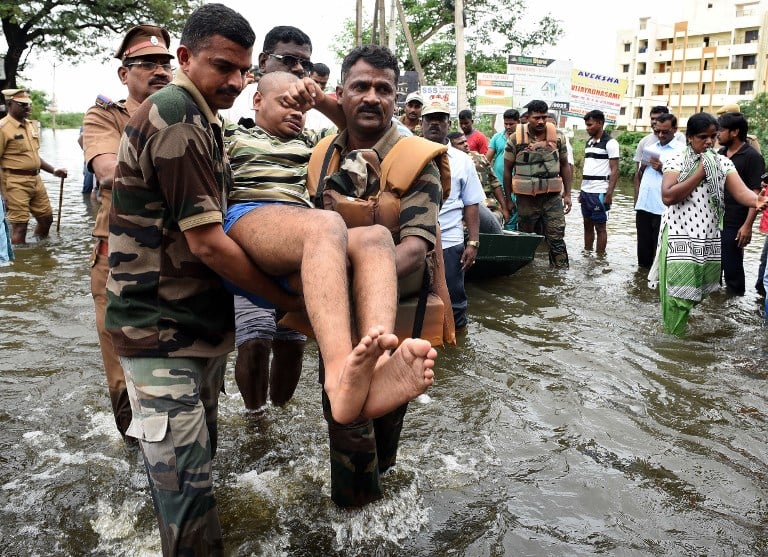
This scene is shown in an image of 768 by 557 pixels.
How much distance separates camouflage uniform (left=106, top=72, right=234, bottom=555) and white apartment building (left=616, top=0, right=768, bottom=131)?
50.2 metres

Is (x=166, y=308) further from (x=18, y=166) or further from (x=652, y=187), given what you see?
(x=18, y=166)

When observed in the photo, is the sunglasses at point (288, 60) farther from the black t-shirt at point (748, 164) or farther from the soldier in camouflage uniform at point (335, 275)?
the black t-shirt at point (748, 164)

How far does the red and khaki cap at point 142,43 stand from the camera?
11.9 feet

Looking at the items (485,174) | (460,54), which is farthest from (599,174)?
(460,54)

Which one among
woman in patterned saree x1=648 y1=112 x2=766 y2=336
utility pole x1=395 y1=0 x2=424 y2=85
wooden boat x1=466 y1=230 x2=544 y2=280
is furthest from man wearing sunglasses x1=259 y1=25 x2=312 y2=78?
utility pole x1=395 y1=0 x2=424 y2=85

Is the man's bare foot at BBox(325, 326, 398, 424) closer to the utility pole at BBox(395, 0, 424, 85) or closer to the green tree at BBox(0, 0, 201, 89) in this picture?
the utility pole at BBox(395, 0, 424, 85)

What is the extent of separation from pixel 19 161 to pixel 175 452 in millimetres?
8711

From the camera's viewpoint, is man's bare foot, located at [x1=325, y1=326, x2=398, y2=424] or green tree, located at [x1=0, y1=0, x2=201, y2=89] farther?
green tree, located at [x1=0, y1=0, x2=201, y2=89]

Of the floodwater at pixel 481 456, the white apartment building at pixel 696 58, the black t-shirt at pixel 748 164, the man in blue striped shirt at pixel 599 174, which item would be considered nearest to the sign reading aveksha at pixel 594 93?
the man in blue striped shirt at pixel 599 174

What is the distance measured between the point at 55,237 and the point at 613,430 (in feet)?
30.0

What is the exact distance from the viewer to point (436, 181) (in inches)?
118

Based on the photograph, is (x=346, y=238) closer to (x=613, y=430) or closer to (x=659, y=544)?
(x=659, y=544)

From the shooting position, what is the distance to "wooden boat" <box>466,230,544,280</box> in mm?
7535

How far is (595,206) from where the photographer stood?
984 cm
